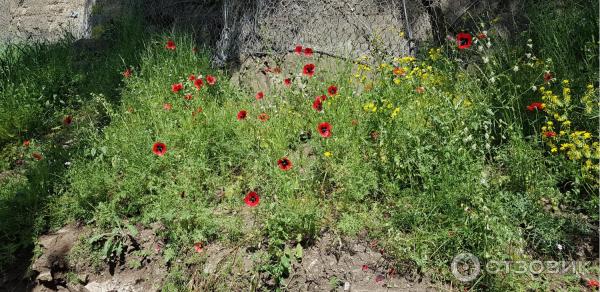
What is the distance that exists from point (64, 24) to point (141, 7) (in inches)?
145

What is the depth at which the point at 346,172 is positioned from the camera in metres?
2.82

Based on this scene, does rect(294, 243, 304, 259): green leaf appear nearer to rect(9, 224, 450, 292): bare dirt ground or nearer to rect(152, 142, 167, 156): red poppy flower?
rect(9, 224, 450, 292): bare dirt ground

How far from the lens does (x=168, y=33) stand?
5125 mm

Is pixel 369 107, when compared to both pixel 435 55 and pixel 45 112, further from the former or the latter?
pixel 45 112

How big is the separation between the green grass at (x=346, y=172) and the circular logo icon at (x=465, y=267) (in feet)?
0.12

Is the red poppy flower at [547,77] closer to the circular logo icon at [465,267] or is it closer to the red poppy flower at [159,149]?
the circular logo icon at [465,267]

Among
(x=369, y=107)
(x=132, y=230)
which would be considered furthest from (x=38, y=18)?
(x=369, y=107)

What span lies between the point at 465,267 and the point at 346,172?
0.90 metres

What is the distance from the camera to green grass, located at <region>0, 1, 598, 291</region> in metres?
2.42

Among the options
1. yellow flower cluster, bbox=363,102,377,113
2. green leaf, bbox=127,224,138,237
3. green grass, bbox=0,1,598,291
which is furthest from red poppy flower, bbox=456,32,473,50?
green leaf, bbox=127,224,138,237

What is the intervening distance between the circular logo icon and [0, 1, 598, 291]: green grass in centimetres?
4

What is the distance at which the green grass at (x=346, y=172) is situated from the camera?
2.42 m

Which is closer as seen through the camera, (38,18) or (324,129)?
(324,129)

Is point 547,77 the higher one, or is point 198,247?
point 547,77
